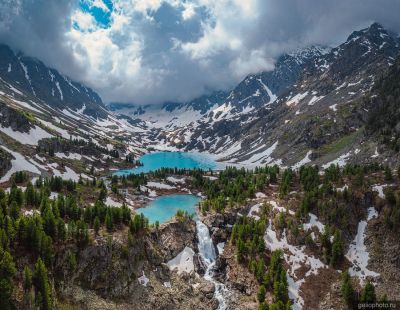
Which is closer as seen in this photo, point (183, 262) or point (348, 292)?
point (348, 292)

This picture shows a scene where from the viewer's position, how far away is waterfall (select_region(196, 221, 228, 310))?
250 feet

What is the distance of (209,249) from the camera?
91500 mm

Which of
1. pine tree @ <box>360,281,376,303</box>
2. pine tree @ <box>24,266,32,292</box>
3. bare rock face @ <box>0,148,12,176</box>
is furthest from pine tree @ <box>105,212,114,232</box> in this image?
bare rock face @ <box>0,148,12,176</box>

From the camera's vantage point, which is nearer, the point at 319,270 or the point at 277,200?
the point at 319,270

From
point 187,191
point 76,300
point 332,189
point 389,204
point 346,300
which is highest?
point 187,191

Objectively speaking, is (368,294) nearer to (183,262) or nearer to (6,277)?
(183,262)

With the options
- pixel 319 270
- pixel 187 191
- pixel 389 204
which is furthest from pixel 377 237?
pixel 187 191

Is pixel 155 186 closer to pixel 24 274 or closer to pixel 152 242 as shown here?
pixel 152 242

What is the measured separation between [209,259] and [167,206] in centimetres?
4973

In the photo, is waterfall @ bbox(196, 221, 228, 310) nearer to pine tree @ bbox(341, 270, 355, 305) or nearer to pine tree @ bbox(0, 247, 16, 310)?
pine tree @ bbox(341, 270, 355, 305)

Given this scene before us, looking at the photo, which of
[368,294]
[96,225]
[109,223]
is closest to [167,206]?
[109,223]

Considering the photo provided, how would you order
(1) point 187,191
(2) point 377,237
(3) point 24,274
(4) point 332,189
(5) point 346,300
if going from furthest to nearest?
(1) point 187,191 → (4) point 332,189 → (2) point 377,237 → (5) point 346,300 → (3) point 24,274

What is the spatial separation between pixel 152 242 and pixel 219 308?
2116cm

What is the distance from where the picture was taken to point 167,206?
135500 millimetres
